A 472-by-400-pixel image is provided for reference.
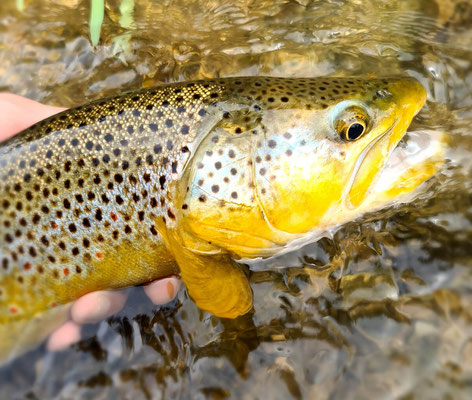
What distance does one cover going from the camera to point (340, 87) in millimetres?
2139

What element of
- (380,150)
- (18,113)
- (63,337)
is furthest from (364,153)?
(18,113)

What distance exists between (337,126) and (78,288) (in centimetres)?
156

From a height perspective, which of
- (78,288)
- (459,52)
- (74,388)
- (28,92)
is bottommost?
(74,388)

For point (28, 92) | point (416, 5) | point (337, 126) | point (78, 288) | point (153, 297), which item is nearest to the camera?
point (337, 126)

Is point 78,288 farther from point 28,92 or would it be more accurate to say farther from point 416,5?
point 416,5

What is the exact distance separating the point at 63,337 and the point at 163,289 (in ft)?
2.08

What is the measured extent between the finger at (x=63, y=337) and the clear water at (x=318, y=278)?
51 mm

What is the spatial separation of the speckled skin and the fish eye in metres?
0.05

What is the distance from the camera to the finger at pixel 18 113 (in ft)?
9.71

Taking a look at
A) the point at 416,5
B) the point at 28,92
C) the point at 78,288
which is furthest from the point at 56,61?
the point at 416,5

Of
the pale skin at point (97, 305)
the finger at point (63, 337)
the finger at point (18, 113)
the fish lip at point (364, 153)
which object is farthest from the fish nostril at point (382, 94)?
the finger at point (18, 113)

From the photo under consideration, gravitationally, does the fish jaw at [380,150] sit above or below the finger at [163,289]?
above

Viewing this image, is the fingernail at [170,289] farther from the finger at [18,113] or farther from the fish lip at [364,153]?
the finger at [18,113]

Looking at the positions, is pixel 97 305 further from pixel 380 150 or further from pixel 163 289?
pixel 380 150
